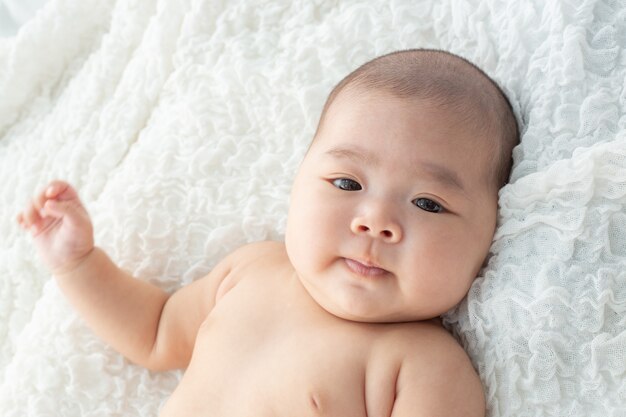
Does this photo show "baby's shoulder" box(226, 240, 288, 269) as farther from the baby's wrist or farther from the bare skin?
the baby's wrist

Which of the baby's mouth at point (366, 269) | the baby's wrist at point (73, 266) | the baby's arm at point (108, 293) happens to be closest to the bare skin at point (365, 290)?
the baby's mouth at point (366, 269)

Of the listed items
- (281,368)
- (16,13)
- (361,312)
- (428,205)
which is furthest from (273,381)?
(16,13)

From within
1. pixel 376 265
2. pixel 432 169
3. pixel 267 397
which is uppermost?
pixel 432 169

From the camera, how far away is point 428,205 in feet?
4.68

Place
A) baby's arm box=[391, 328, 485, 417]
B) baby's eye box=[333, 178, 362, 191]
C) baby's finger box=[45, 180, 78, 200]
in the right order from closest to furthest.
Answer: baby's arm box=[391, 328, 485, 417]
baby's eye box=[333, 178, 362, 191]
baby's finger box=[45, 180, 78, 200]

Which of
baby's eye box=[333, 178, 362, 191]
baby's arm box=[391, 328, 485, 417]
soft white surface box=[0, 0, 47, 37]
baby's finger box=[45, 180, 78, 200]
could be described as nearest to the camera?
baby's arm box=[391, 328, 485, 417]

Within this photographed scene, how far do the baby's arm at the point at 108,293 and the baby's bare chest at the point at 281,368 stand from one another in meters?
0.10

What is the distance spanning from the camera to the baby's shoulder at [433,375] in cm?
135

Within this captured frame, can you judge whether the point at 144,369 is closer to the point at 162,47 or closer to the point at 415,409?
the point at 415,409

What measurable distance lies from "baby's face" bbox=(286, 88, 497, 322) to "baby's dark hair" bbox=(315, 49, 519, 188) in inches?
1.0

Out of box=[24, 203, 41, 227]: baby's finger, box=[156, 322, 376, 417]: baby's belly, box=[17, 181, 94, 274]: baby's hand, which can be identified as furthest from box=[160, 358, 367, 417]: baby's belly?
box=[24, 203, 41, 227]: baby's finger

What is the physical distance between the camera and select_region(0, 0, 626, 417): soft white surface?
136 centimetres

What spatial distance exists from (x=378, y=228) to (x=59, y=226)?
0.70m

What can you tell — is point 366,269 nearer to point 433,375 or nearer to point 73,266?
point 433,375
